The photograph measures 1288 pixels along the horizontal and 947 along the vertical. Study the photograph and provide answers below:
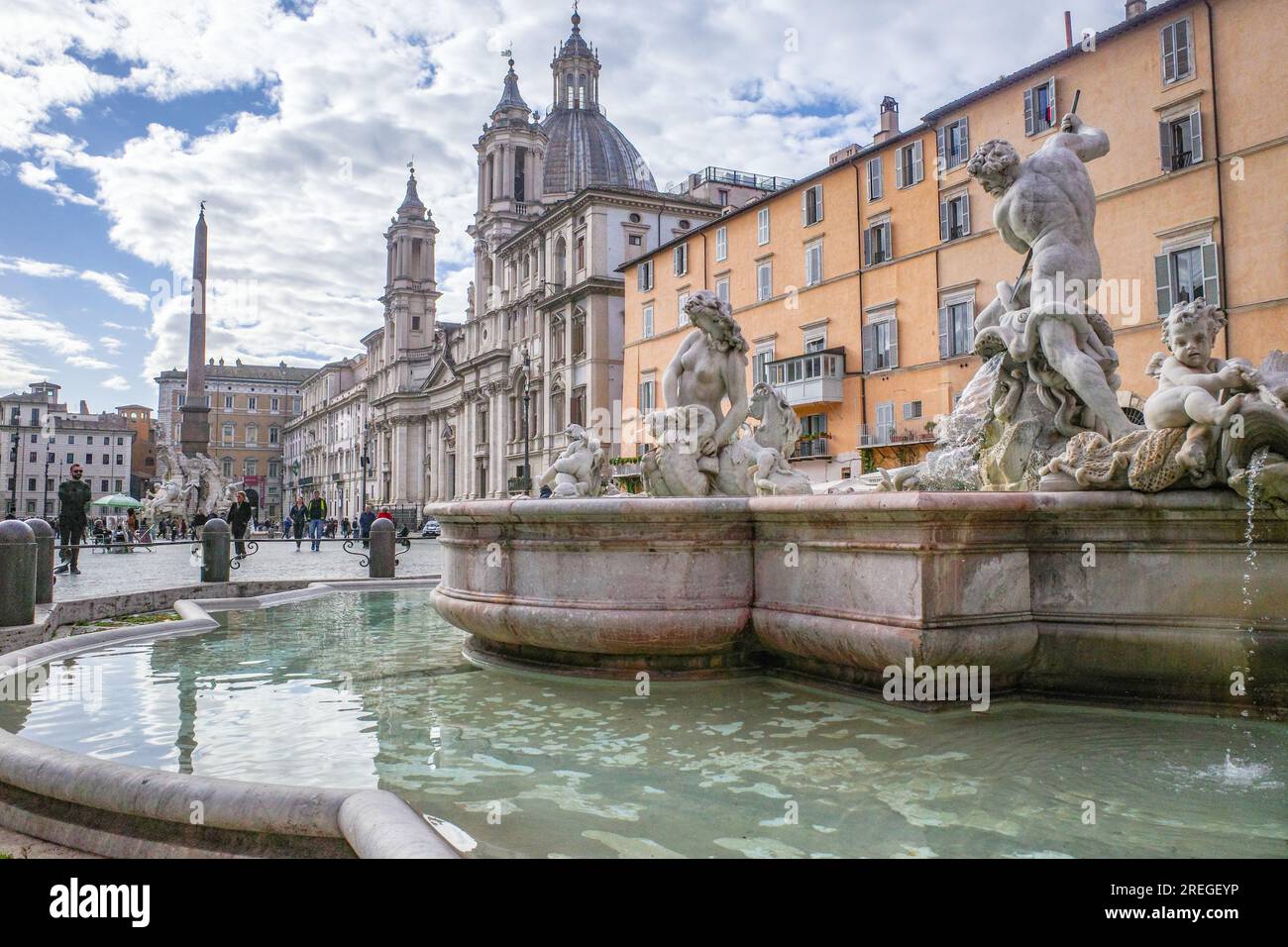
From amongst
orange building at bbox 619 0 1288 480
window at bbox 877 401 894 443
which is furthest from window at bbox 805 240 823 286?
window at bbox 877 401 894 443

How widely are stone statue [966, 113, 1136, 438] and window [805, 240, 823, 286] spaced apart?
28.9 metres

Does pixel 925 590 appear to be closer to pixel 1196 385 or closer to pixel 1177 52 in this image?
pixel 1196 385

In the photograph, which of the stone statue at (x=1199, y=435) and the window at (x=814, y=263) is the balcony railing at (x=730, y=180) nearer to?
the window at (x=814, y=263)

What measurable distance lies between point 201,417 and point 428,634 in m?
21.5

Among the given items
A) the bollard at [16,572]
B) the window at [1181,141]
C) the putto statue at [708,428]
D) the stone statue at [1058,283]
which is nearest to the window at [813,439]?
the window at [1181,141]

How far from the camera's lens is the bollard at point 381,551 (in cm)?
1279

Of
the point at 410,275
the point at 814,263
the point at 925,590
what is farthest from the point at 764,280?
the point at 410,275

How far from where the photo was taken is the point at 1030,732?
12.7 ft

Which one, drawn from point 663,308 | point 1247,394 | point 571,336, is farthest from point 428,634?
point 571,336

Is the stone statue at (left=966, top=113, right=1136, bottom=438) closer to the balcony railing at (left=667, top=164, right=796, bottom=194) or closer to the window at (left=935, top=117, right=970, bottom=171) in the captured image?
the window at (left=935, top=117, right=970, bottom=171)

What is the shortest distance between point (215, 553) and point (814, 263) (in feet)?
91.5

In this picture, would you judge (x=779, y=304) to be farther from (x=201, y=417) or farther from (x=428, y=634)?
(x=428, y=634)

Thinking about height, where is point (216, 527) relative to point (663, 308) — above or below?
below

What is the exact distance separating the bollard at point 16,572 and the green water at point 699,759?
138 cm
